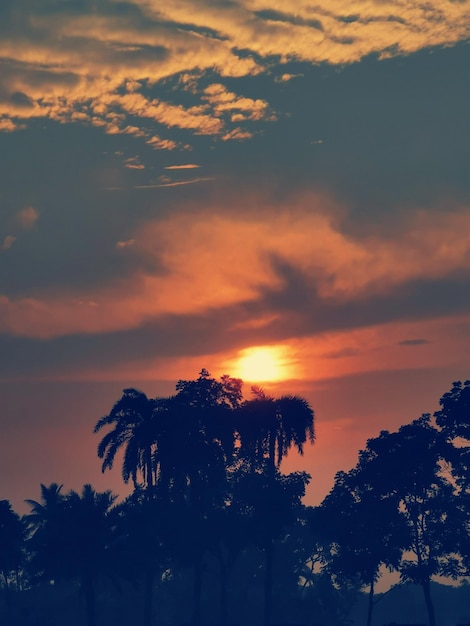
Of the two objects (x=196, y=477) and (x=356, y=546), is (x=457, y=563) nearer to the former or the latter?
(x=356, y=546)

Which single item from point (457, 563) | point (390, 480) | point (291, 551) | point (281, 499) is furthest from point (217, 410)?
point (291, 551)

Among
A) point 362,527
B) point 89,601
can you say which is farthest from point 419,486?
point 89,601

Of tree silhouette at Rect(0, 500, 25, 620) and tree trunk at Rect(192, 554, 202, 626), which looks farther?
tree silhouette at Rect(0, 500, 25, 620)

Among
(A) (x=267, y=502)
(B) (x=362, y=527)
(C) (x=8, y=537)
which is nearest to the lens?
(B) (x=362, y=527)

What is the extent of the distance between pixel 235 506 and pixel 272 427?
27.4 ft

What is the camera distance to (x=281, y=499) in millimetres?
87250

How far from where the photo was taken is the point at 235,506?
290ft

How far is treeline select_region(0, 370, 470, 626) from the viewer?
80562mm

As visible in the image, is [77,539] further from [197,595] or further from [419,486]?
[419,486]

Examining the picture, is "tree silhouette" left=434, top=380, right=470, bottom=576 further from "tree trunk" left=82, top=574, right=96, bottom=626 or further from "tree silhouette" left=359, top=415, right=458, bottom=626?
"tree trunk" left=82, top=574, right=96, bottom=626

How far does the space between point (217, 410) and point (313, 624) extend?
2353 cm

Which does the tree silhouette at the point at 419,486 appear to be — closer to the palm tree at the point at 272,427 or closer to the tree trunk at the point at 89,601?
the palm tree at the point at 272,427

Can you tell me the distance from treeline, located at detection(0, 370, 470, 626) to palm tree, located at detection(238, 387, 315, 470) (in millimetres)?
111

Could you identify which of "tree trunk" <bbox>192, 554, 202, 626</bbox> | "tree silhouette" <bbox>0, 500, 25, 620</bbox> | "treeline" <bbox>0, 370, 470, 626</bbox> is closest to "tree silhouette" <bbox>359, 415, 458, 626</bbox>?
"treeline" <bbox>0, 370, 470, 626</bbox>
